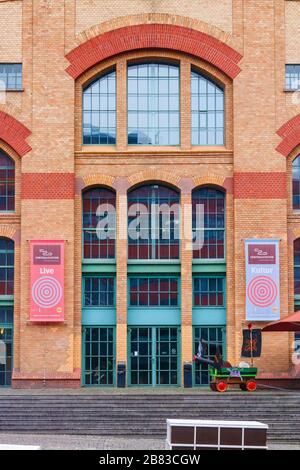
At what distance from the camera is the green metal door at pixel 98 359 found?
4028 centimetres

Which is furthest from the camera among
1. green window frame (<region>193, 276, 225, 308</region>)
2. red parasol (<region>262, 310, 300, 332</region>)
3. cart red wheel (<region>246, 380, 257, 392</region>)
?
green window frame (<region>193, 276, 225, 308</region>)

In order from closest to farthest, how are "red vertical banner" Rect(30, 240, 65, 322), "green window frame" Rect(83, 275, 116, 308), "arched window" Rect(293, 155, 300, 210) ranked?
"red vertical banner" Rect(30, 240, 65, 322), "green window frame" Rect(83, 275, 116, 308), "arched window" Rect(293, 155, 300, 210)

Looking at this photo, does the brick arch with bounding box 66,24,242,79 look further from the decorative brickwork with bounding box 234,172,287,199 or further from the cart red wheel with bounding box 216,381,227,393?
the cart red wheel with bounding box 216,381,227,393

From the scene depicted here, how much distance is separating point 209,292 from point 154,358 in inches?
135

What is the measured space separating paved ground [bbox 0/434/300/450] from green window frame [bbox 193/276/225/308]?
396 inches

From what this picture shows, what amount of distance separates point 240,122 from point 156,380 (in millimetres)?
10715

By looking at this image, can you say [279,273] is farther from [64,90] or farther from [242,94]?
[64,90]

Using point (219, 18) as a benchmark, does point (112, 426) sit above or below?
below

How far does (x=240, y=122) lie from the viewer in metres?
40.5

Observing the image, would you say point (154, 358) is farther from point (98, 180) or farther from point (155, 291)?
point (98, 180)

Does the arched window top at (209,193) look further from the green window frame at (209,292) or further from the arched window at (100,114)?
the arched window at (100,114)

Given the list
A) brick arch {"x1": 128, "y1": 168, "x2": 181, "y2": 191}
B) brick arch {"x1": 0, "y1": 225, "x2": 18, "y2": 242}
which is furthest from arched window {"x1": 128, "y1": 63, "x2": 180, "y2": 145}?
brick arch {"x1": 0, "y1": 225, "x2": 18, "y2": 242}

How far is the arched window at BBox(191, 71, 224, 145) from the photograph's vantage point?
136 ft

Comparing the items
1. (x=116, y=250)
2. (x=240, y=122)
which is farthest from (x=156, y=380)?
(x=240, y=122)
